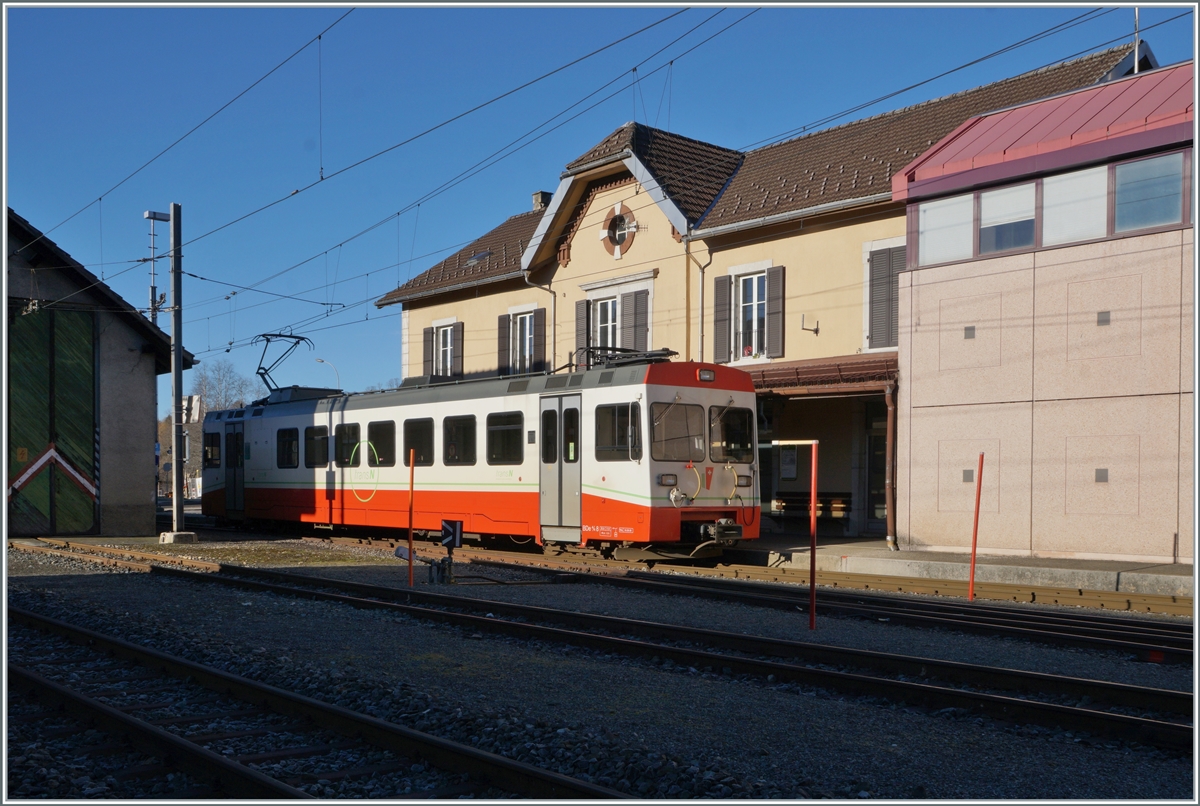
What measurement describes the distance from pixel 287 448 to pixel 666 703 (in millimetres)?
18796

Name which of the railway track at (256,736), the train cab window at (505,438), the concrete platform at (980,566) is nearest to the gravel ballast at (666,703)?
the railway track at (256,736)

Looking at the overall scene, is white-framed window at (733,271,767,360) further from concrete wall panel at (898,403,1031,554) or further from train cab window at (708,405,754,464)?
train cab window at (708,405,754,464)

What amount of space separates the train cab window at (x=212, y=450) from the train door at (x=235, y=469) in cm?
54

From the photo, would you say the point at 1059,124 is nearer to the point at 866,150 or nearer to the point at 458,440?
the point at 866,150

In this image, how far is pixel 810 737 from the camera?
6492 millimetres

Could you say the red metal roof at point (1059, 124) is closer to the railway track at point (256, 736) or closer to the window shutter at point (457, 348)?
the railway track at point (256, 736)

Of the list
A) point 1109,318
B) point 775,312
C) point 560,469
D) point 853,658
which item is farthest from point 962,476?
point 853,658

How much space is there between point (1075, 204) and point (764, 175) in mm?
8405

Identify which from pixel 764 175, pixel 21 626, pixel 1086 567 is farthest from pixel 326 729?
pixel 764 175

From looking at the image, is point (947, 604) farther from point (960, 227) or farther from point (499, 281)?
point (499, 281)

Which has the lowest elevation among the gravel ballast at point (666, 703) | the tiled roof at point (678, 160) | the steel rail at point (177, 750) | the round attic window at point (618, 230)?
the gravel ballast at point (666, 703)

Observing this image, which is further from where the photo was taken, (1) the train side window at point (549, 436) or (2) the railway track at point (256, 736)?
(1) the train side window at point (549, 436)

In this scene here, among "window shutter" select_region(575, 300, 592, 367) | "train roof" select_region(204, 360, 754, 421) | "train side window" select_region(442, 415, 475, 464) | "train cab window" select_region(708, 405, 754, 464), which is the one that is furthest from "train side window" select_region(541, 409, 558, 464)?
"window shutter" select_region(575, 300, 592, 367)

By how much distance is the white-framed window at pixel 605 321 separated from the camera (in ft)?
82.9
